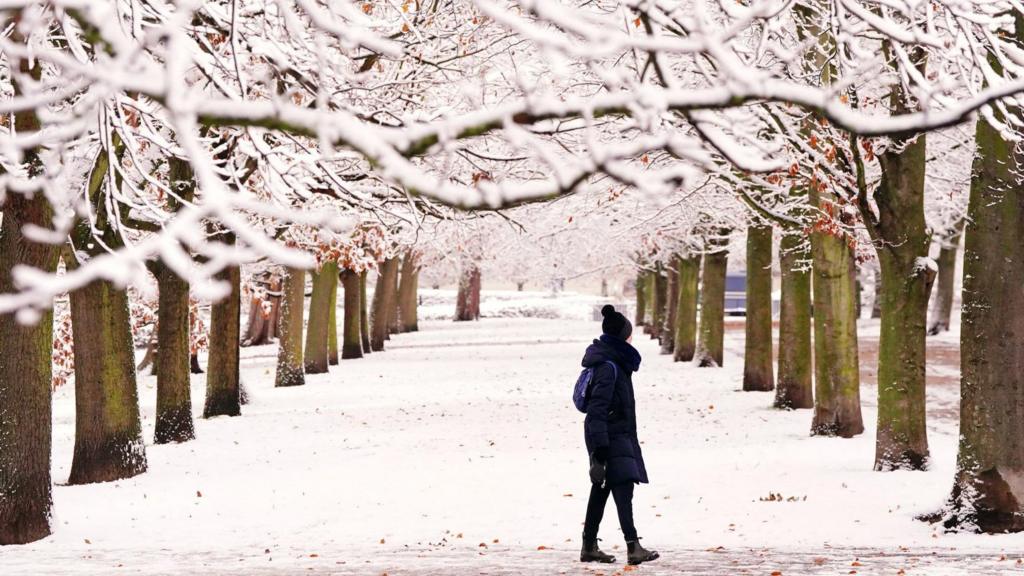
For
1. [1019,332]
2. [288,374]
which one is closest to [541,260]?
[288,374]

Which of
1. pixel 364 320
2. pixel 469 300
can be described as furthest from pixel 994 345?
pixel 469 300

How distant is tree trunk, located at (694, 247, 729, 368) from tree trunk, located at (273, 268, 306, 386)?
30.9 ft

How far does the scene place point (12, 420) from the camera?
9.46 metres

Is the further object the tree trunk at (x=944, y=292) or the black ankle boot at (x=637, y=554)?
the tree trunk at (x=944, y=292)

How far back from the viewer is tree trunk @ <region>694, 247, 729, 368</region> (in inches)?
1105

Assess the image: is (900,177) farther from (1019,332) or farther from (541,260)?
(541,260)

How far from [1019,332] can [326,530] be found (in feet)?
19.4

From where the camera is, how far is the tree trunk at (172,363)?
51.1 feet

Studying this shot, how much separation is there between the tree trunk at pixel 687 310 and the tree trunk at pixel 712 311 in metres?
2.24

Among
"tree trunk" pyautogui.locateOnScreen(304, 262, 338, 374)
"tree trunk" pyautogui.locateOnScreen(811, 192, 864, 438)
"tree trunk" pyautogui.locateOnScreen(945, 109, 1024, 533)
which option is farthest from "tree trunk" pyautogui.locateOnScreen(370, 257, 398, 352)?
"tree trunk" pyautogui.locateOnScreen(945, 109, 1024, 533)

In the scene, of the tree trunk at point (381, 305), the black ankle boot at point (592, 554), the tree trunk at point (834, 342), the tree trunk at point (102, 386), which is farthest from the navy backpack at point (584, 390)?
the tree trunk at point (381, 305)

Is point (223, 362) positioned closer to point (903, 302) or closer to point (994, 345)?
point (903, 302)

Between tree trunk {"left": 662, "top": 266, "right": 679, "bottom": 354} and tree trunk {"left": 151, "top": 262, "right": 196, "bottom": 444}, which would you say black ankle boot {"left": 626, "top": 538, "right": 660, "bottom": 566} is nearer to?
tree trunk {"left": 151, "top": 262, "right": 196, "bottom": 444}

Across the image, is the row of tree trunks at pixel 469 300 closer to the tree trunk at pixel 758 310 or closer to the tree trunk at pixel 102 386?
the tree trunk at pixel 758 310
